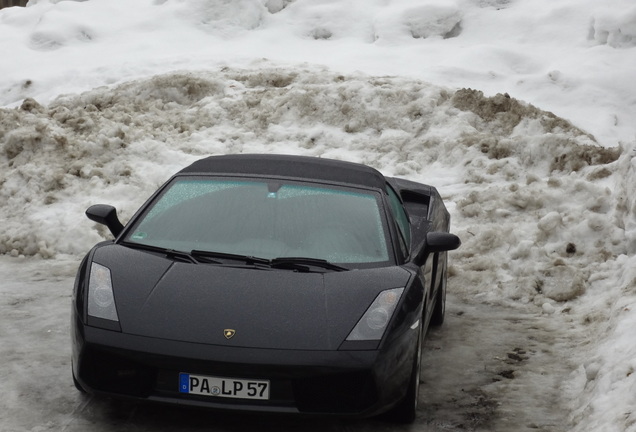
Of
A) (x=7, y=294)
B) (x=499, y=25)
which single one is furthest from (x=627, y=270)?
(x=499, y=25)

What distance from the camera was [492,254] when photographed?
9.02m

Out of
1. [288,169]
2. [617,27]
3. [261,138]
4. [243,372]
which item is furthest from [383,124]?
[243,372]

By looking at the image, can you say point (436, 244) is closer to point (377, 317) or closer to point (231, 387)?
point (377, 317)

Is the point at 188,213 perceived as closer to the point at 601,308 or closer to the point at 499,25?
the point at 601,308

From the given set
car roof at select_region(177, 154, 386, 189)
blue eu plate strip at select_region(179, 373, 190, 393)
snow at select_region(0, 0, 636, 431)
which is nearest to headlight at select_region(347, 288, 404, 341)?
blue eu plate strip at select_region(179, 373, 190, 393)

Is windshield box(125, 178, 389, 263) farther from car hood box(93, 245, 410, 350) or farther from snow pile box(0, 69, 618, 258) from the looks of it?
snow pile box(0, 69, 618, 258)

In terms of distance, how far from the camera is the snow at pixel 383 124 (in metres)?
8.05

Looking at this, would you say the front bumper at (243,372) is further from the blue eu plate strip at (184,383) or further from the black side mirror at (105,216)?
the black side mirror at (105,216)

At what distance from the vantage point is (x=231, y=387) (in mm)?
4484

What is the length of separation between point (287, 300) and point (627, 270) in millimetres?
3640

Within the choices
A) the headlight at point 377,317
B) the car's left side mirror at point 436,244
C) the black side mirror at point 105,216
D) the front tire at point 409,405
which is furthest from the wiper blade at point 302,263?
the black side mirror at point 105,216

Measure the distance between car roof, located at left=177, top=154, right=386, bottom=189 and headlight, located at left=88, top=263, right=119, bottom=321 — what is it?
46.6 inches

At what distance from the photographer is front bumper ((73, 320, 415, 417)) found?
14.7ft

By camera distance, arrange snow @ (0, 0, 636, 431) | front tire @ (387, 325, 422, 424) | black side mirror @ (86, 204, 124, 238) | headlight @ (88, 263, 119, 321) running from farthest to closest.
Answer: snow @ (0, 0, 636, 431)
black side mirror @ (86, 204, 124, 238)
front tire @ (387, 325, 422, 424)
headlight @ (88, 263, 119, 321)
